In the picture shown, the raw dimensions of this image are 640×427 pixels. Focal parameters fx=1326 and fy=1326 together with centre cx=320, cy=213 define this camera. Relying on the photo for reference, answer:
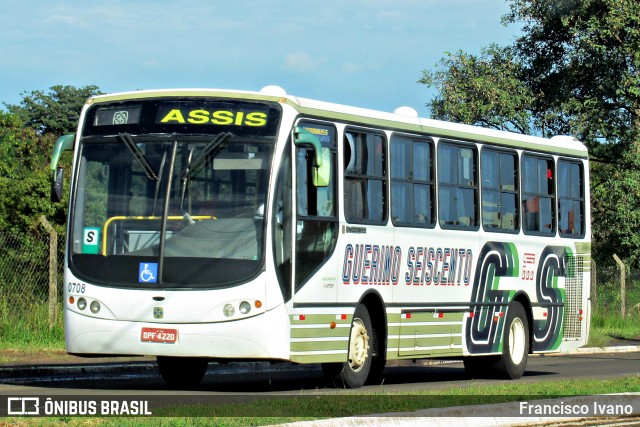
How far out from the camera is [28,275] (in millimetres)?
21672

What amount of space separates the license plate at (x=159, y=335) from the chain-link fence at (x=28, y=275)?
7.81 meters

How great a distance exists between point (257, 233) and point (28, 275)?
879 cm

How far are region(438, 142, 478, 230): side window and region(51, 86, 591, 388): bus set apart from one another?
1.7 inches

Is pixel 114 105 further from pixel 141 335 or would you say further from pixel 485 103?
pixel 485 103

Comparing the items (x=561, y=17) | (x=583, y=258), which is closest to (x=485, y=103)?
(x=561, y=17)

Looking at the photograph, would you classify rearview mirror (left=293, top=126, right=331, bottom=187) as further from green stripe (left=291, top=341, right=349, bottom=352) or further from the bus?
green stripe (left=291, top=341, right=349, bottom=352)

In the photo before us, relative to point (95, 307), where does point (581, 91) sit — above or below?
above

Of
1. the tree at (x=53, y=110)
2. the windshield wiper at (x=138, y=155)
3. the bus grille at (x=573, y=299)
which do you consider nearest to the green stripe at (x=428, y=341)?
the bus grille at (x=573, y=299)

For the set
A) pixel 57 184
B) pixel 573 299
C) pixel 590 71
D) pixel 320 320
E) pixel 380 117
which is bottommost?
pixel 320 320

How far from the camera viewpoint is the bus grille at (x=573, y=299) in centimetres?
2056

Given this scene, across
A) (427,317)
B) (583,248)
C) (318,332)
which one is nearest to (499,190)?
(427,317)

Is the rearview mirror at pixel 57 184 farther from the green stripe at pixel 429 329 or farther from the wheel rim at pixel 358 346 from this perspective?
the green stripe at pixel 429 329

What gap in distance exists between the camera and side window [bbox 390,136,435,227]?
16.5m

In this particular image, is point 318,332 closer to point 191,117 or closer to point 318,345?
point 318,345
